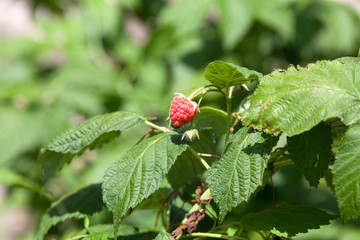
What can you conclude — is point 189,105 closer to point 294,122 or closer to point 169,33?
point 294,122

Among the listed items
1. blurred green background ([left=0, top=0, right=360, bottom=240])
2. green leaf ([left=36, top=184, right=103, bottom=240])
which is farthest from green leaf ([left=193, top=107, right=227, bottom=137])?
blurred green background ([left=0, top=0, right=360, bottom=240])

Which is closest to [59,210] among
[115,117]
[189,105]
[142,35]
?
[115,117]

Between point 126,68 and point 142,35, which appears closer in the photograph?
point 126,68

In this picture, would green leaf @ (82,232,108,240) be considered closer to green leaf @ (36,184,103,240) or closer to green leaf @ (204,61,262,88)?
green leaf @ (36,184,103,240)

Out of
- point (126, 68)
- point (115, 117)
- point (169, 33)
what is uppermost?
point (115, 117)

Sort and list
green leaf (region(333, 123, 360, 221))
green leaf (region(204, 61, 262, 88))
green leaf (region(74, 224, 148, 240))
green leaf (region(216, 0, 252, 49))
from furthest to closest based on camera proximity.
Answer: green leaf (region(216, 0, 252, 49))
green leaf (region(74, 224, 148, 240))
green leaf (region(204, 61, 262, 88))
green leaf (region(333, 123, 360, 221))

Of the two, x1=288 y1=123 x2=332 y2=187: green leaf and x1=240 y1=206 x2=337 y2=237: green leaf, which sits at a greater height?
x1=288 y1=123 x2=332 y2=187: green leaf

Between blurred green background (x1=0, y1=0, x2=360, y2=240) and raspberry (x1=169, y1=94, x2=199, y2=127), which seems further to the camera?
blurred green background (x1=0, y1=0, x2=360, y2=240)
